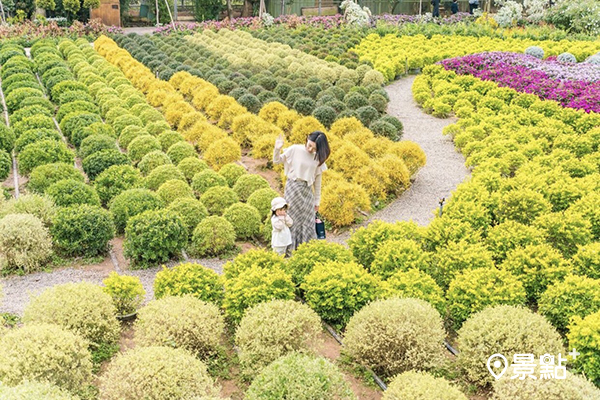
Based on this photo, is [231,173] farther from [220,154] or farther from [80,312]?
[80,312]

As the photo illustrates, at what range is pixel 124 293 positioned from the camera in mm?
7309

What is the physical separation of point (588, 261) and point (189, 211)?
20.2 feet

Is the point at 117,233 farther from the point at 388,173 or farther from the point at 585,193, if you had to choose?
the point at 585,193

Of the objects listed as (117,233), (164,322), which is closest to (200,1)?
(117,233)

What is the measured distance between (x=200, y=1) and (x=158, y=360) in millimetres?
37286

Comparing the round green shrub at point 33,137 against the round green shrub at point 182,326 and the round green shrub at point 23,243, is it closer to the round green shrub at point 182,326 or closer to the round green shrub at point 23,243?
the round green shrub at point 23,243

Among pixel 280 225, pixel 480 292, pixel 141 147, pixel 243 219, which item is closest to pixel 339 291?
pixel 280 225

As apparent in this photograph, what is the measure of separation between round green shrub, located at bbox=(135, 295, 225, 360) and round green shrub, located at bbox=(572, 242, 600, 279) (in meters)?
4.93

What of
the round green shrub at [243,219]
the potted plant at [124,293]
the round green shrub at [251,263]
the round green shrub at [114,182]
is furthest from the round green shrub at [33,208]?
the round green shrub at [251,263]

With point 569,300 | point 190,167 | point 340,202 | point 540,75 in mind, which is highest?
point 540,75

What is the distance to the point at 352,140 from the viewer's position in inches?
540

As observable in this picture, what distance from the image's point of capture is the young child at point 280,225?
318 inches

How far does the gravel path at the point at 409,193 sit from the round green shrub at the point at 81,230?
0.42 metres

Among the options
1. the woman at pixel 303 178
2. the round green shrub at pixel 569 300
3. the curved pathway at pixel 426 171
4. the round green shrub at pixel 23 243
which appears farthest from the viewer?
the curved pathway at pixel 426 171
